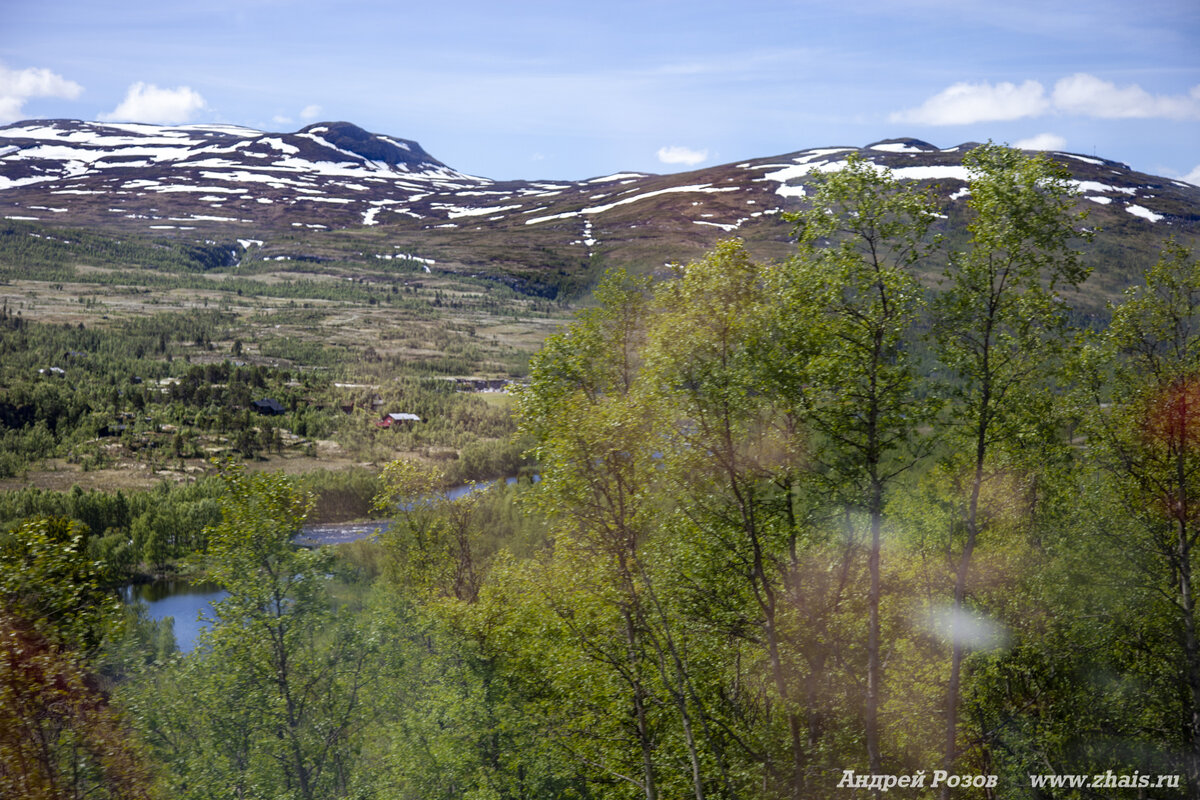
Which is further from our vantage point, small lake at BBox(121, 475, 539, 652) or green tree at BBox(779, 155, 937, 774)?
small lake at BBox(121, 475, 539, 652)

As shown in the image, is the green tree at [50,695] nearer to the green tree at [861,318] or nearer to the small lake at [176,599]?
the green tree at [861,318]

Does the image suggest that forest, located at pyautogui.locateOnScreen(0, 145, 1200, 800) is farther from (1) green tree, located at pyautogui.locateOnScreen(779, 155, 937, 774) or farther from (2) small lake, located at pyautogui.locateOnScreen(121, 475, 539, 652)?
(2) small lake, located at pyautogui.locateOnScreen(121, 475, 539, 652)

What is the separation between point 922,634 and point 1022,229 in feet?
48.8

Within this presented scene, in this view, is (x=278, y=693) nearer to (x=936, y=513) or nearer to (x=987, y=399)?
(x=987, y=399)

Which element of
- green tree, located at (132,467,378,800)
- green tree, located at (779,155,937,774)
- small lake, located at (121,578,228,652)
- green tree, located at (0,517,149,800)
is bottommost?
small lake, located at (121,578,228,652)

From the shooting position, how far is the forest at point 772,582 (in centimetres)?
1761

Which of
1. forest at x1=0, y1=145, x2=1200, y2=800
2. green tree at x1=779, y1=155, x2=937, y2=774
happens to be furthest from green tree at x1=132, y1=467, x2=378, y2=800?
green tree at x1=779, y1=155, x2=937, y2=774

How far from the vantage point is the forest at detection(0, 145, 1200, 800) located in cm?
1761

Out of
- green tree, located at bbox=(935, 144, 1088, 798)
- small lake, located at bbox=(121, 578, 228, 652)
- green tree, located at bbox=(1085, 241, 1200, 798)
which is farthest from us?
small lake, located at bbox=(121, 578, 228, 652)

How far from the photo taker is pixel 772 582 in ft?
72.1

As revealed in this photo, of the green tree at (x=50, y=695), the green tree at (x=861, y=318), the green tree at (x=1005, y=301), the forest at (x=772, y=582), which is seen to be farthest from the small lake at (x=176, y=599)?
the green tree at (x=1005, y=301)

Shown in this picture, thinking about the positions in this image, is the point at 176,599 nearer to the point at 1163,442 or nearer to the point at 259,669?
the point at 259,669

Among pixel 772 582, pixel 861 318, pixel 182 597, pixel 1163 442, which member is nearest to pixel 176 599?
pixel 182 597

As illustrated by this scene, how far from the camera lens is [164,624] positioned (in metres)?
57.1
